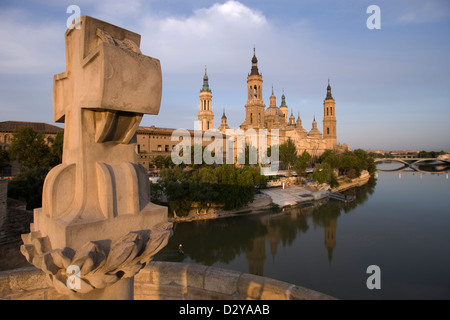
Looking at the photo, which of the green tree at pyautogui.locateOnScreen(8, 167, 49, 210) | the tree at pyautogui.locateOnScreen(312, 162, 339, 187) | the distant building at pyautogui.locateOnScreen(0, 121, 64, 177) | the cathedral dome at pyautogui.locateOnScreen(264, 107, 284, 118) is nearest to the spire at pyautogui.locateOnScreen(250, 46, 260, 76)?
the cathedral dome at pyautogui.locateOnScreen(264, 107, 284, 118)

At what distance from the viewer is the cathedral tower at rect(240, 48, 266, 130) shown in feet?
170

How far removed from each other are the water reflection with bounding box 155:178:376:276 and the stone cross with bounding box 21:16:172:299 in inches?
537

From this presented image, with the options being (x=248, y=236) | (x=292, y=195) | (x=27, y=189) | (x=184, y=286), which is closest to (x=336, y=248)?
(x=248, y=236)

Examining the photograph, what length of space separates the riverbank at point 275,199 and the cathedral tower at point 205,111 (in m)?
34.2

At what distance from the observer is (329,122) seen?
7756 cm

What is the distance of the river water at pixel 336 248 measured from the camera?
1304 centimetres

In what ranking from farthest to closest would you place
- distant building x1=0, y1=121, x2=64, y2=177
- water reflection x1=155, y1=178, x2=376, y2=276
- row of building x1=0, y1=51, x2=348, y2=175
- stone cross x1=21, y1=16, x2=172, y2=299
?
1. row of building x1=0, y1=51, x2=348, y2=175
2. distant building x1=0, y1=121, x2=64, y2=177
3. water reflection x1=155, y1=178, x2=376, y2=276
4. stone cross x1=21, y1=16, x2=172, y2=299

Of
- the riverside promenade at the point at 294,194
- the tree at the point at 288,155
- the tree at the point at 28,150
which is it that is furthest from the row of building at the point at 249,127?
the riverside promenade at the point at 294,194

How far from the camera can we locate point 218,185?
23.4m

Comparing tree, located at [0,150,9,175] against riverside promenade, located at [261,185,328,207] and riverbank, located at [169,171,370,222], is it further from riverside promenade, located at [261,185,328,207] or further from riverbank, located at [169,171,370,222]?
riverside promenade, located at [261,185,328,207]

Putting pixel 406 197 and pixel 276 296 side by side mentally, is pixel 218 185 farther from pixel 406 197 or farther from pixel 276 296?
pixel 406 197

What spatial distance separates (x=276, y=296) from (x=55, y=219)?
246 centimetres
